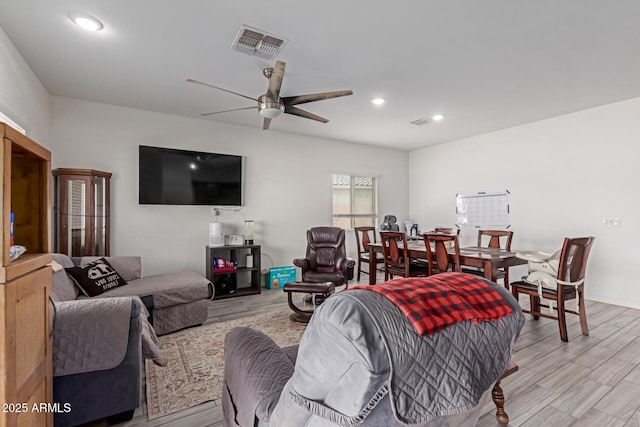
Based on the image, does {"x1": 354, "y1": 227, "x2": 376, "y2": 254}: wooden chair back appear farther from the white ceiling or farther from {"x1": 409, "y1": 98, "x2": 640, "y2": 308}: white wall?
the white ceiling

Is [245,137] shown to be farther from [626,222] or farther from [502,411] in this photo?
[626,222]

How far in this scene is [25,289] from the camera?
3.51 feet

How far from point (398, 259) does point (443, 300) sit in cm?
335

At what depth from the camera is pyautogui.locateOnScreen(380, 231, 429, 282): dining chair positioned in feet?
13.1

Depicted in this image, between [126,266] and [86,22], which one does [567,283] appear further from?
[86,22]

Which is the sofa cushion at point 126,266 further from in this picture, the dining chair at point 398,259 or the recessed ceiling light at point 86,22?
the dining chair at point 398,259

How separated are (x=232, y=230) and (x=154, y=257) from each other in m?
1.13

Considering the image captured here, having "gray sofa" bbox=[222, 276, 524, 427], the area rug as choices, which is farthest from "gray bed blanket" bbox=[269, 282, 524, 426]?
the area rug

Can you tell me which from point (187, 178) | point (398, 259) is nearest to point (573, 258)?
point (398, 259)

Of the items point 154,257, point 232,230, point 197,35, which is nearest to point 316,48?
point 197,35

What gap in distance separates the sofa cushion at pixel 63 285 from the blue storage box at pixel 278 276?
2563 millimetres

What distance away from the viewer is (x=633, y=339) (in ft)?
9.63

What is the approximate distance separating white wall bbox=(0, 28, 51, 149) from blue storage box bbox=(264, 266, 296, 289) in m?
3.26

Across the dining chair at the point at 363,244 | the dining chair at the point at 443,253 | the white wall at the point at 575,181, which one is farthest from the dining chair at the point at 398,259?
the white wall at the point at 575,181
